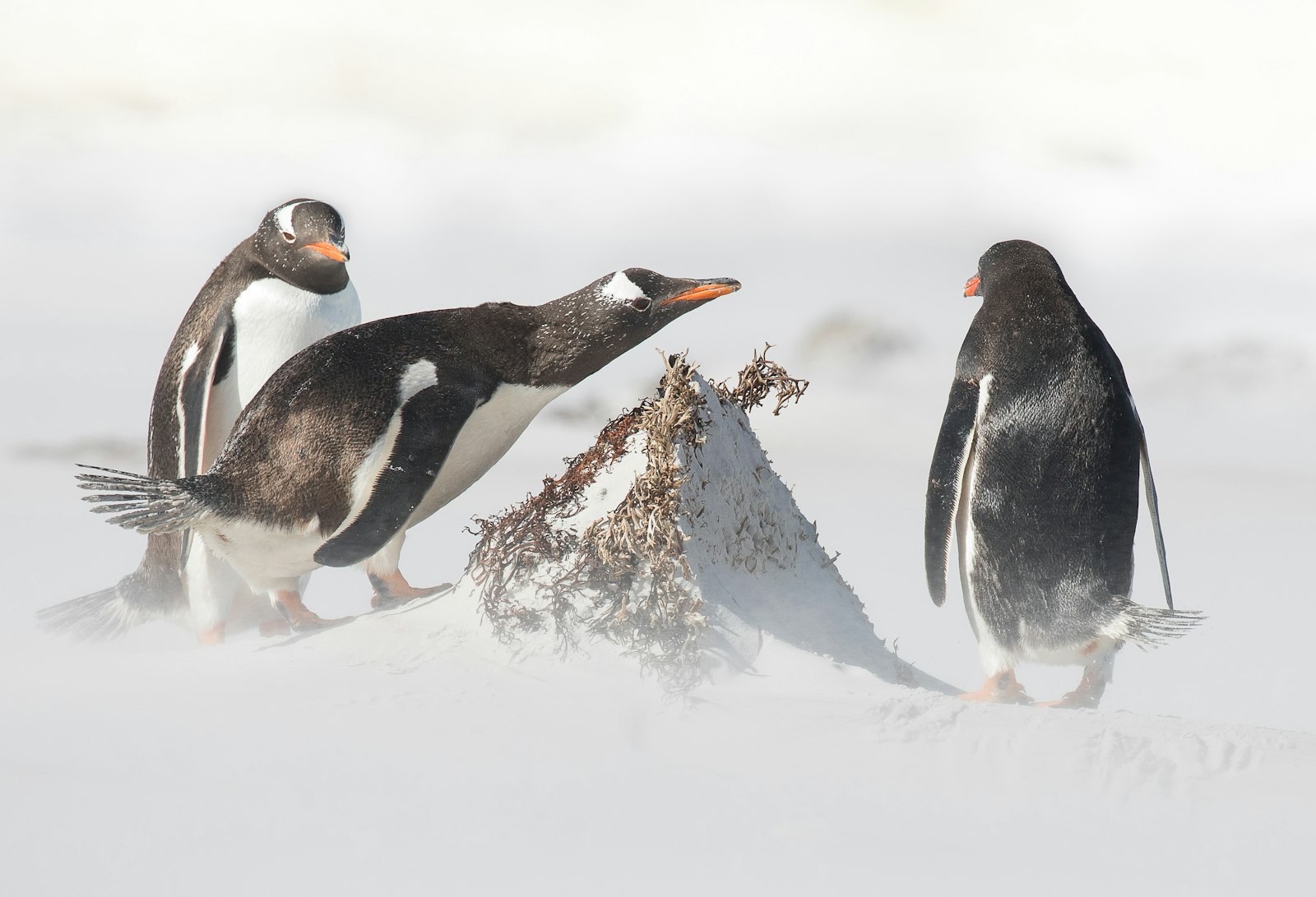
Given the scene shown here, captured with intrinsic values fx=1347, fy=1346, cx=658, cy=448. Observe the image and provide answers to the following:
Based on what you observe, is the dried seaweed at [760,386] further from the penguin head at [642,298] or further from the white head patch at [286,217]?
the white head patch at [286,217]

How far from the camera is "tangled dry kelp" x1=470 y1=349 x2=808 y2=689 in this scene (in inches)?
175

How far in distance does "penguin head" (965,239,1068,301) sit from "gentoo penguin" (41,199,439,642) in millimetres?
2613

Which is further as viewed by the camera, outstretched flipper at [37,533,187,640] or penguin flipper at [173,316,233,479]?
outstretched flipper at [37,533,187,640]

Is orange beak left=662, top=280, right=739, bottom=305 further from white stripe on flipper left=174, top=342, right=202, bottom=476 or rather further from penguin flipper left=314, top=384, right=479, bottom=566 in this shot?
white stripe on flipper left=174, top=342, right=202, bottom=476

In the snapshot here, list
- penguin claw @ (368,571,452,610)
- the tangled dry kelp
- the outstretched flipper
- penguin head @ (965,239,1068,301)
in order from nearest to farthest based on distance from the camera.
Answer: the tangled dry kelp < penguin head @ (965,239,1068,301) < penguin claw @ (368,571,452,610) < the outstretched flipper

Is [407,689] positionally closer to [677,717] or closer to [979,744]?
[677,717]

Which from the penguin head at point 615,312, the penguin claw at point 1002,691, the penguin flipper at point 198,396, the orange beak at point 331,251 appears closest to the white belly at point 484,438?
the penguin head at point 615,312

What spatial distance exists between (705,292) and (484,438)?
980 millimetres

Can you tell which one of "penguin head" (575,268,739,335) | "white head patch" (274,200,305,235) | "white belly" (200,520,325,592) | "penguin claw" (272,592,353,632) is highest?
"white head patch" (274,200,305,235)

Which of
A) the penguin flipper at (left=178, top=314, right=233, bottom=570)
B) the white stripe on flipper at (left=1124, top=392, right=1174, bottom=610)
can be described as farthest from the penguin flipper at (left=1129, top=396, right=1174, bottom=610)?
the penguin flipper at (left=178, top=314, right=233, bottom=570)

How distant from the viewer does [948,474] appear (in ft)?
16.0

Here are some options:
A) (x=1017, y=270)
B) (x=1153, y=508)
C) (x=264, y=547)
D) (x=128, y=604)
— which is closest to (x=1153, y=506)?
(x=1153, y=508)

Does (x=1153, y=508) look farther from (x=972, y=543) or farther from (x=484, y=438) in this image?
(x=484, y=438)

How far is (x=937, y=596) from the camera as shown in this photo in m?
4.98
